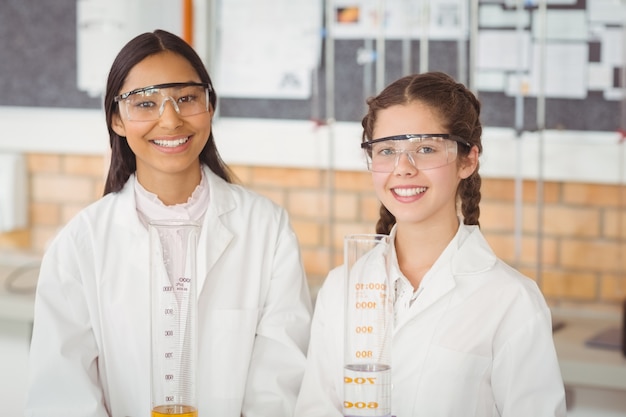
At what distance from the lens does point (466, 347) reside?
Result: 1729mm

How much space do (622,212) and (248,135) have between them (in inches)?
44.9

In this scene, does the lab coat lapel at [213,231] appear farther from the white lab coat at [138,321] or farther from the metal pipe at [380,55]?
the metal pipe at [380,55]

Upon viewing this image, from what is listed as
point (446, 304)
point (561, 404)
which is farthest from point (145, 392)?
point (561, 404)

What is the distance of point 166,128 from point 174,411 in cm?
62

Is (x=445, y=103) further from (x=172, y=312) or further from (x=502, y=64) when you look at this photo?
(x=502, y=64)

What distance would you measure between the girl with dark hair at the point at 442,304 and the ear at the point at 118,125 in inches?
19.3

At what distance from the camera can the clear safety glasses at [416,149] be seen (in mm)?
1724

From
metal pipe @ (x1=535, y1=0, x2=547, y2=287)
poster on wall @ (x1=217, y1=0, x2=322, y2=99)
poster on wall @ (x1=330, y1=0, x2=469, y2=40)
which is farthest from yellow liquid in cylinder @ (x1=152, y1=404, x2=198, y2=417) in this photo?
poster on wall @ (x1=217, y1=0, x2=322, y2=99)

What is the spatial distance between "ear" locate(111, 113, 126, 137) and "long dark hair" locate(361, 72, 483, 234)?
47 cm

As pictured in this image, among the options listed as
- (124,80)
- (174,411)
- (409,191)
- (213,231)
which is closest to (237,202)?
(213,231)

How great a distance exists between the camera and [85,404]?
1848 millimetres

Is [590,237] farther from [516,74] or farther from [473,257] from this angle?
[473,257]

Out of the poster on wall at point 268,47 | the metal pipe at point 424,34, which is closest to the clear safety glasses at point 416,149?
the metal pipe at point 424,34

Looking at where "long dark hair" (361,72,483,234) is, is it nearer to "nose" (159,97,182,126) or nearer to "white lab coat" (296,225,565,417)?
"white lab coat" (296,225,565,417)
